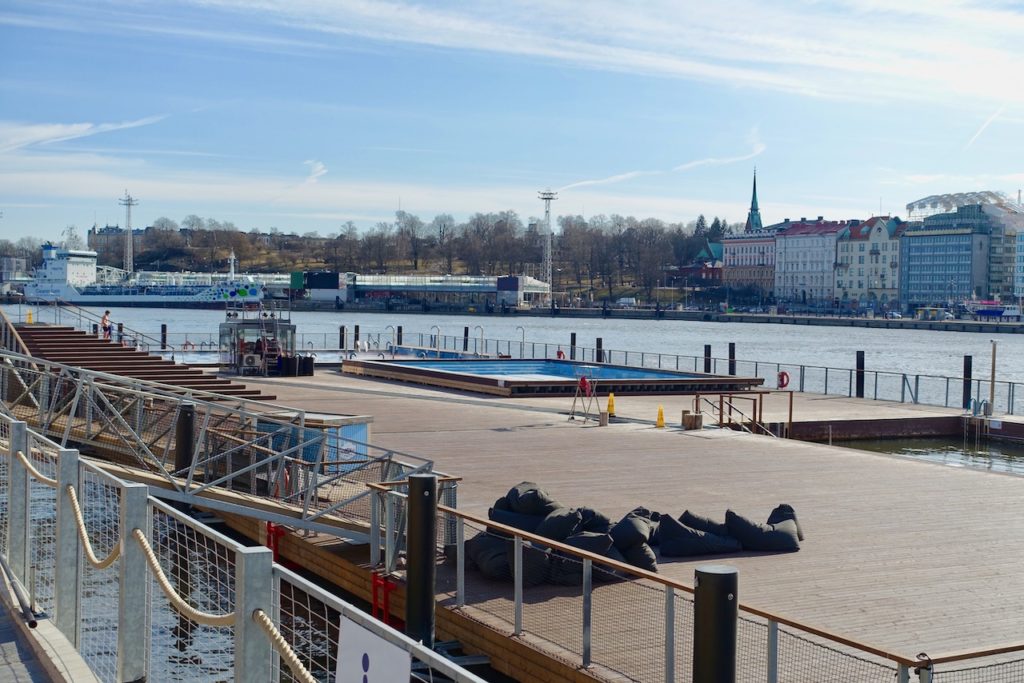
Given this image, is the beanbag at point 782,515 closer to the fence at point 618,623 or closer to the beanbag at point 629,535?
the beanbag at point 629,535

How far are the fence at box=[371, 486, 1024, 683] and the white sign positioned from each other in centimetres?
437

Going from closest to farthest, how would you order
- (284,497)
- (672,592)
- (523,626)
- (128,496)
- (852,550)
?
1. (128,496)
2. (672,592)
3. (523,626)
4. (852,550)
5. (284,497)

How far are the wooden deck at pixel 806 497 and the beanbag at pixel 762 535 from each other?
0.20 meters

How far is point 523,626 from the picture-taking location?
1145 centimetres

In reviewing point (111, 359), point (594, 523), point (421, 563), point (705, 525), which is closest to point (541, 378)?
point (111, 359)

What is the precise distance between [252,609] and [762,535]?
10425 mm

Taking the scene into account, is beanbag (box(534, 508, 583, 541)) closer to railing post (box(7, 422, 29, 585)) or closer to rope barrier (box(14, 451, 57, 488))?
railing post (box(7, 422, 29, 585))

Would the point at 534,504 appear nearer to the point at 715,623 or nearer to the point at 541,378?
the point at 715,623

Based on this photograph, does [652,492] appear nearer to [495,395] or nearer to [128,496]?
[128,496]

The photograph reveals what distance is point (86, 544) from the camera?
7.98 m

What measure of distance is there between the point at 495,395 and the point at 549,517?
2458 cm

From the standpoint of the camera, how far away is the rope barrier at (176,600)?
5.66 m

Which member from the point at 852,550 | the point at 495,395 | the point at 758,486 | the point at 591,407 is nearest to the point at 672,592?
the point at 852,550

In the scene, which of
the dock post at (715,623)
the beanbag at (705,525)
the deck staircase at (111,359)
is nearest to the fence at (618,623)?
the dock post at (715,623)
